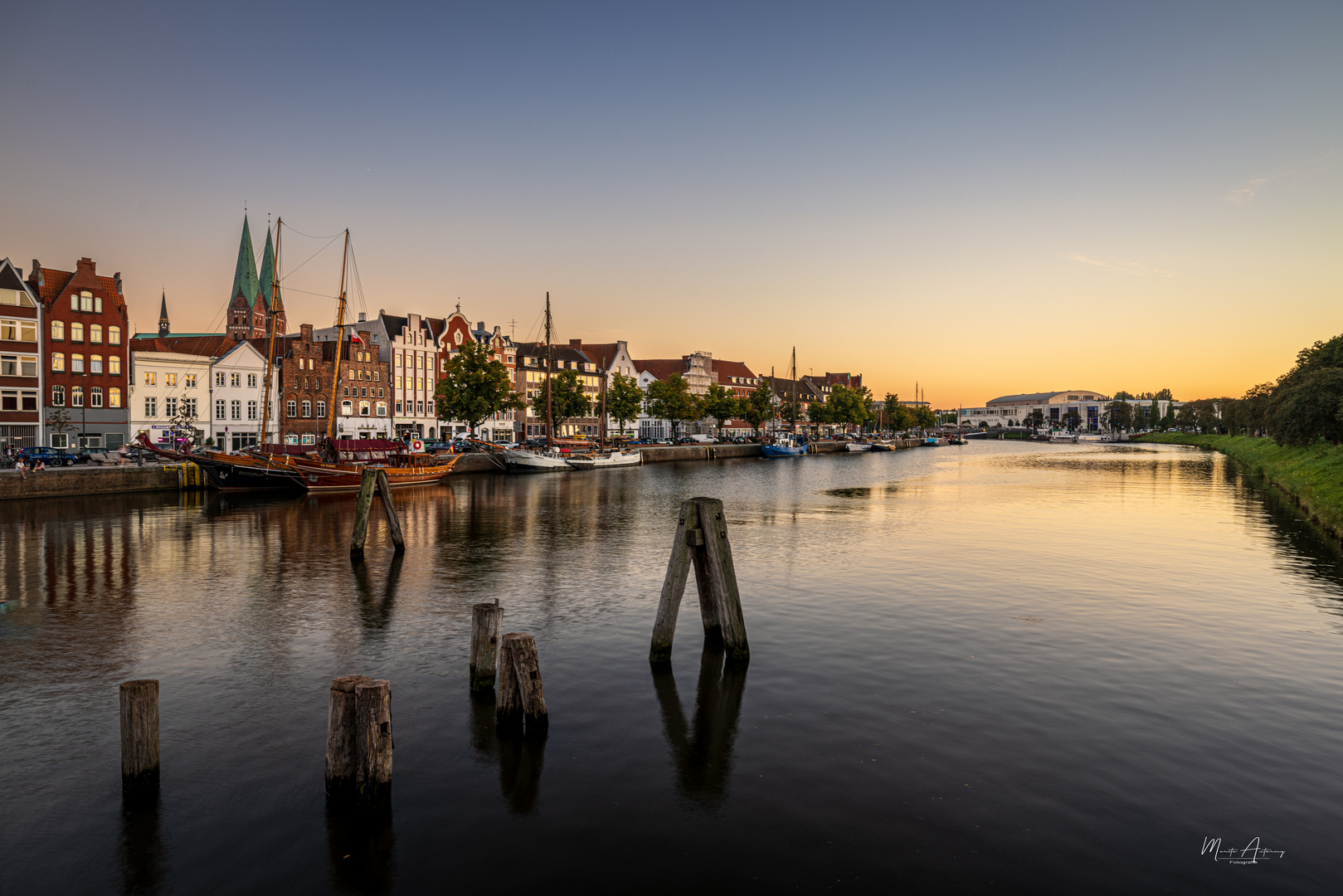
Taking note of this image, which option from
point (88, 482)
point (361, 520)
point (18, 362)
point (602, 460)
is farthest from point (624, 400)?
point (361, 520)

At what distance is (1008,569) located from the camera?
28609mm

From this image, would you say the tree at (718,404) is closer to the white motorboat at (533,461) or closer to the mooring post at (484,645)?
the white motorboat at (533,461)

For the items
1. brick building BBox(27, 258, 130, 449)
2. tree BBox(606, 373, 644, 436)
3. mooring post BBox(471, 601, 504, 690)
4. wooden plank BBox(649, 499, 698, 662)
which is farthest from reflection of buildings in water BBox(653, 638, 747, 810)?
tree BBox(606, 373, 644, 436)

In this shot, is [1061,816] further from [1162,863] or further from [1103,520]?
[1103,520]

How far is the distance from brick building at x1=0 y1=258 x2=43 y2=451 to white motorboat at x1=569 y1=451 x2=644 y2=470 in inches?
2000

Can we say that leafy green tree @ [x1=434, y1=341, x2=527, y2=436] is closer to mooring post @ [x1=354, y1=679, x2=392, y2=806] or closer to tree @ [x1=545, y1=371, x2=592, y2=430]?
tree @ [x1=545, y1=371, x2=592, y2=430]

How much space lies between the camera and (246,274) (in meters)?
165

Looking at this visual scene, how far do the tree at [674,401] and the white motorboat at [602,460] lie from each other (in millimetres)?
31648

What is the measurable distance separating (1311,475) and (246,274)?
17980 centimetres

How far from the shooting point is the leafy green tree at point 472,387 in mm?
90625

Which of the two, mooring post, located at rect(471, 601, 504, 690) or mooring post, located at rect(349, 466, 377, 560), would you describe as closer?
mooring post, located at rect(471, 601, 504, 690)

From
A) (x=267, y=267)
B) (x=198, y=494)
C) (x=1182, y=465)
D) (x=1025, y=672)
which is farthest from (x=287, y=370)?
(x=1182, y=465)

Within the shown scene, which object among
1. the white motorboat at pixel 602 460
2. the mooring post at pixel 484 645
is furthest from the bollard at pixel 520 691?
the white motorboat at pixel 602 460

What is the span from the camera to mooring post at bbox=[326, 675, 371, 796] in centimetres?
988
